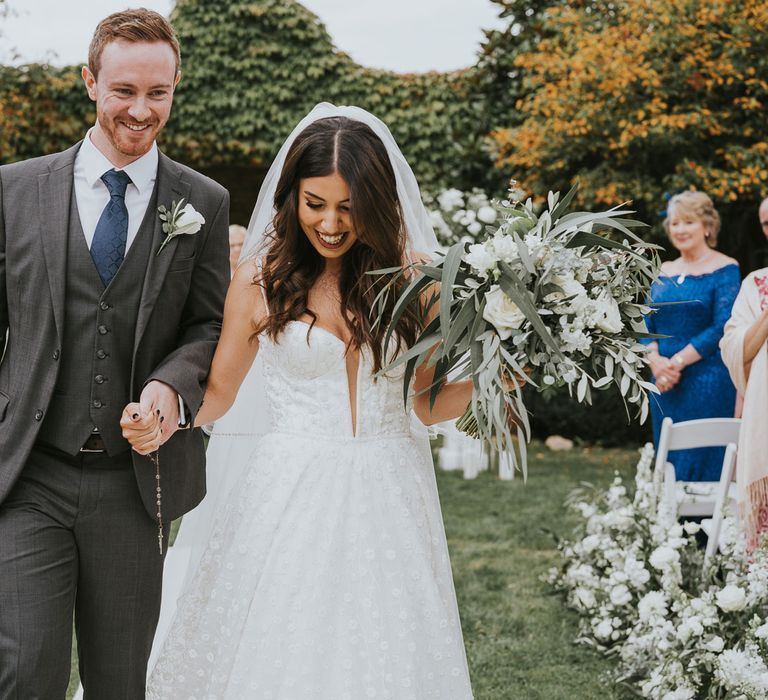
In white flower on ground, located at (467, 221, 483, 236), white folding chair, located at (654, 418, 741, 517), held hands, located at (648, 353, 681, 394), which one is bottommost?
white folding chair, located at (654, 418, 741, 517)

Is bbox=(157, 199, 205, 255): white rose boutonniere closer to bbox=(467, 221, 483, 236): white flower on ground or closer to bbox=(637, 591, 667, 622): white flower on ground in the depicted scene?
bbox=(637, 591, 667, 622): white flower on ground

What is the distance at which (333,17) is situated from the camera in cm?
1194

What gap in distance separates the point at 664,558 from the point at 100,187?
2.86 meters

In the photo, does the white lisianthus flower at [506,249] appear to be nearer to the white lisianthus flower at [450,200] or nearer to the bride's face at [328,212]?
the bride's face at [328,212]

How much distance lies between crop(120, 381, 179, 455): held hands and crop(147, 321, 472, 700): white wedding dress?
1.16 feet

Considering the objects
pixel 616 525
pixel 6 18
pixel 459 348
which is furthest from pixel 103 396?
pixel 6 18

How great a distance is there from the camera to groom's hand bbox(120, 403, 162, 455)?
2.50 meters

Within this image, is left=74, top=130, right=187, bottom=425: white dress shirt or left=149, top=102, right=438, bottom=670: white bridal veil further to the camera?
left=149, top=102, right=438, bottom=670: white bridal veil

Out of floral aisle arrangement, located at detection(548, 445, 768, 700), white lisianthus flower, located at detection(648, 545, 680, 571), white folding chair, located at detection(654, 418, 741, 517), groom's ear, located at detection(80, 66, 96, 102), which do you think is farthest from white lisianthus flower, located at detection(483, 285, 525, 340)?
white folding chair, located at detection(654, 418, 741, 517)

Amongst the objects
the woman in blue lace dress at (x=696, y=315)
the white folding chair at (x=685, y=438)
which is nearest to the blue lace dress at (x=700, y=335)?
the woman in blue lace dress at (x=696, y=315)

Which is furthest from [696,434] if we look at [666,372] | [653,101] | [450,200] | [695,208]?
[653,101]

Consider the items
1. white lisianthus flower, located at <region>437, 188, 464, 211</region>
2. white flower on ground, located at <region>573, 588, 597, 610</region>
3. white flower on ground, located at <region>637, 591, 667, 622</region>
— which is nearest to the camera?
white flower on ground, located at <region>637, 591, 667, 622</region>

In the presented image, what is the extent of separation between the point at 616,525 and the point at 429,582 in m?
2.57

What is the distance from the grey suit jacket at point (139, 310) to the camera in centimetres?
262
